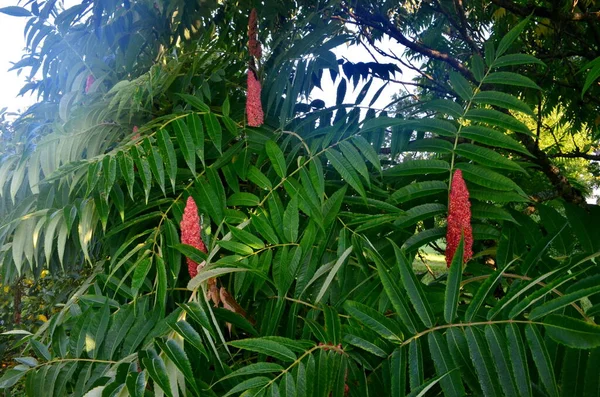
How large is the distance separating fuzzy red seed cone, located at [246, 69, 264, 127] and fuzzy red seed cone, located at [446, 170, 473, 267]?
445 millimetres

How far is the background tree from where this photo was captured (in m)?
0.61

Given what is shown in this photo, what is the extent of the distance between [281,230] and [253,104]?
327mm

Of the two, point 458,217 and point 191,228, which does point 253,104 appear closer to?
point 191,228

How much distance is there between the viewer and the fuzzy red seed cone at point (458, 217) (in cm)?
77

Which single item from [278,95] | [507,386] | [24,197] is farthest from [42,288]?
[507,386]

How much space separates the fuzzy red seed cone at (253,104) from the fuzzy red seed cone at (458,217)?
44cm

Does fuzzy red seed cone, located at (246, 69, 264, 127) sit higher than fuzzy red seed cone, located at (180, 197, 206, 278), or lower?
higher

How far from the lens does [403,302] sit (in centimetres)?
63

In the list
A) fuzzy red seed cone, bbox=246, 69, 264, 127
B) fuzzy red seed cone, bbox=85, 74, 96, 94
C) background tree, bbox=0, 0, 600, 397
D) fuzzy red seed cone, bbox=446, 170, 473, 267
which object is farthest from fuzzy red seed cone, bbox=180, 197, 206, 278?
fuzzy red seed cone, bbox=85, 74, 96, 94

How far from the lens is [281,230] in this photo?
2.73 feet

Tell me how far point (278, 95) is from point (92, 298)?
57cm

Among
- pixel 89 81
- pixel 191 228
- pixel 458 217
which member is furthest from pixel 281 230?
pixel 89 81

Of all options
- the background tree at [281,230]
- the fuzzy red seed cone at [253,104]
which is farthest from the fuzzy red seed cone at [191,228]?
the fuzzy red seed cone at [253,104]

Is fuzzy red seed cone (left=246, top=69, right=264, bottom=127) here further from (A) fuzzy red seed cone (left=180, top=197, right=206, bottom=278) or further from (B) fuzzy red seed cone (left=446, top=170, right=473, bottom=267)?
(B) fuzzy red seed cone (left=446, top=170, right=473, bottom=267)
